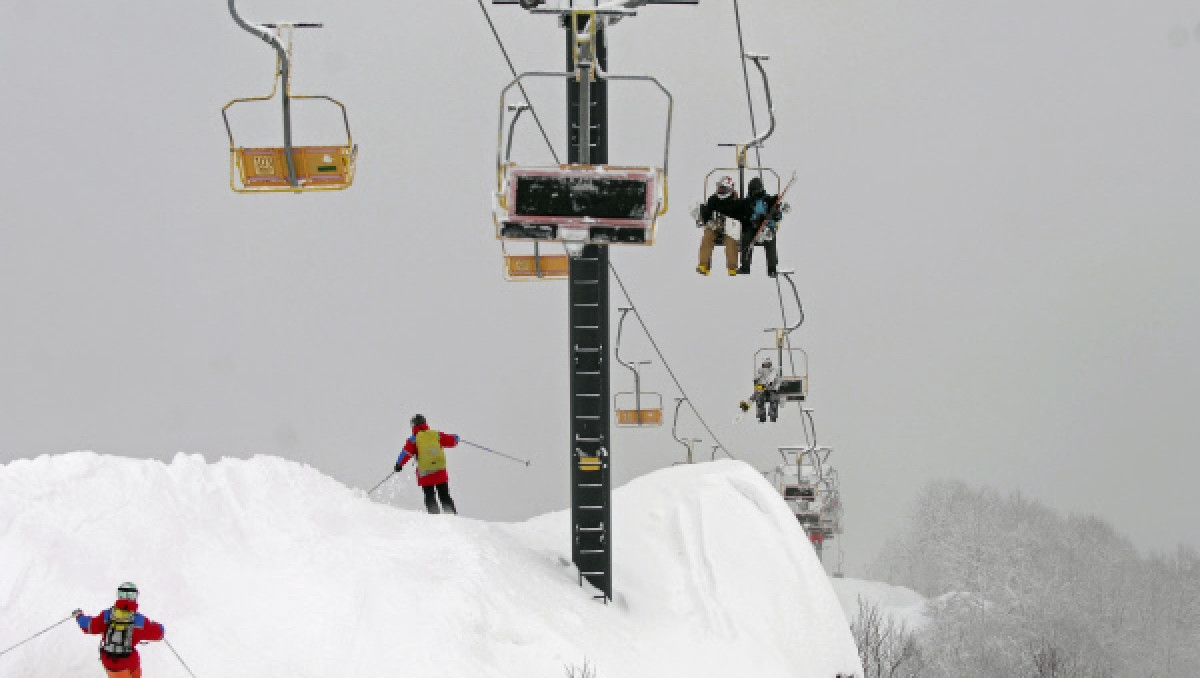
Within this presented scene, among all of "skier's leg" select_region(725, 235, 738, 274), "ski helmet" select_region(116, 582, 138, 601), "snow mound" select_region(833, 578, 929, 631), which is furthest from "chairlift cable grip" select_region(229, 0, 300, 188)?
"snow mound" select_region(833, 578, 929, 631)

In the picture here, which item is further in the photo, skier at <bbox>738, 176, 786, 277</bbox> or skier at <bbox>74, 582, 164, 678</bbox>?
skier at <bbox>738, 176, 786, 277</bbox>

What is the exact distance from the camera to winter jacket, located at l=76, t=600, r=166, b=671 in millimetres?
10430

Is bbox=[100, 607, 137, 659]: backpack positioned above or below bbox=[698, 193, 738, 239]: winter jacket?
below

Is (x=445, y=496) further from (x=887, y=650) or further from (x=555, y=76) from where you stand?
(x=887, y=650)

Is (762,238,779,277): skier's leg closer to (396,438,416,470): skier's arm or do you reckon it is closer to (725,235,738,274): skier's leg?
(725,235,738,274): skier's leg

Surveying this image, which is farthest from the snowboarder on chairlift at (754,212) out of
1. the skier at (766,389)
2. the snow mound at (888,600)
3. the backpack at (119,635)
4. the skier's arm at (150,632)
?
the snow mound at (888,600)

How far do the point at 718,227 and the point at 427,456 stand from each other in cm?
454

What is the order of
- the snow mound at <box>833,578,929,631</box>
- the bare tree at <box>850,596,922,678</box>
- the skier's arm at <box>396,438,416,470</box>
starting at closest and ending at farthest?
1. the skier's arm at <box>396,438,416,470</box>
2. the bare tree at <box>850,596,922,678</box>
3. the snow mound at <box>833,578,929,631</box>

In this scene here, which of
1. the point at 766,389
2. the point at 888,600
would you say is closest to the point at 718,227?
the point at 766,389

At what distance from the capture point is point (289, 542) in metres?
13.7

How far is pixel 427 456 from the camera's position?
17.5 meters

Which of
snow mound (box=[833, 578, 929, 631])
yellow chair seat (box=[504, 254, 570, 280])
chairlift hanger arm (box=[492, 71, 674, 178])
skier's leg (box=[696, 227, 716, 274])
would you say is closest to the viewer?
chairlift hanger arm (box=[492, 71, 674, 178])

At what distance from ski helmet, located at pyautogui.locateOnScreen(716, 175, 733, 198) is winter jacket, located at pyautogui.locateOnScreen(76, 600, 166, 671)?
7.90 metres

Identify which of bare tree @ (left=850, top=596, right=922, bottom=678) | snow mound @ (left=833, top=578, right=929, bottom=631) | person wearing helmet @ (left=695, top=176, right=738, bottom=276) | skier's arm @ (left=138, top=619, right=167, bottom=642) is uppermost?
person wearing helmet @ (left=695, top=176, right=738, bottom=276)
